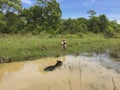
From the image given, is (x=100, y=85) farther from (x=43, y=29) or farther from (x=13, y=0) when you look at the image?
(x=13, y=0)

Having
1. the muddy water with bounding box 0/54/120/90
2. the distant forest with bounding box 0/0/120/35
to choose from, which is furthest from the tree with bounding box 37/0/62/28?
the muddy water with bounding box 0/54/120/90

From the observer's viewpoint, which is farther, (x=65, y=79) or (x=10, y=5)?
(x=10, y=5)

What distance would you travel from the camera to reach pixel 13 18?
3912cm

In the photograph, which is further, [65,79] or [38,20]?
[38,20]

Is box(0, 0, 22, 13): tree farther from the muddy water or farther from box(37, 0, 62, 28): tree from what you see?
the muddy water

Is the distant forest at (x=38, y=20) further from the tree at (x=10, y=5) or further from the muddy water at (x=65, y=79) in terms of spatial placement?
the muddy water at (x=65, y=79)

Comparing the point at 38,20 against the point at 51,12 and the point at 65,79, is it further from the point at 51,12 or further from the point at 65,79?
the point at 65,79

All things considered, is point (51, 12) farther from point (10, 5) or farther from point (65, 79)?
point (65, 79)

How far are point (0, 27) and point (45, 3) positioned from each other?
9.65 meters

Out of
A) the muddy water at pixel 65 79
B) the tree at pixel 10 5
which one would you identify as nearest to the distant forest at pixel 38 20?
the tree at pixel 10 5

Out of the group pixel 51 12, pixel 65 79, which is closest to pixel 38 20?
pixel 51 12

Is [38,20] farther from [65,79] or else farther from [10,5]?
[65,79]

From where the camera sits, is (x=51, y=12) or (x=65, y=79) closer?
(x=65, y=79)

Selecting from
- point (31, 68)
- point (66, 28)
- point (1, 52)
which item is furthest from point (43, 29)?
point (31, 68)
